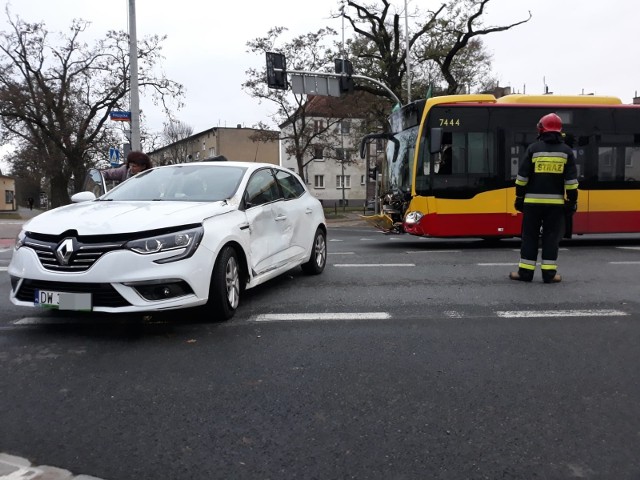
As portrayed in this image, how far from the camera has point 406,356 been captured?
4051mm

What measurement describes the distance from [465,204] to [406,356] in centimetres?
757

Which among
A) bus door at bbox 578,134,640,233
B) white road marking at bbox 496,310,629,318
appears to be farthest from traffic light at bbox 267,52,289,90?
white road marking at bbox 496,310,629,318

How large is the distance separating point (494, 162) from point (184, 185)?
24.5 feet

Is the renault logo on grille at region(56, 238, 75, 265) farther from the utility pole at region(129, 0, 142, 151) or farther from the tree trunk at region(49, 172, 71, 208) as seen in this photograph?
the tree trunk at region(49, 172, 71, 208)

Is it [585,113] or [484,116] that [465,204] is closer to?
[484,116]

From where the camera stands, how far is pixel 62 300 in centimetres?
428

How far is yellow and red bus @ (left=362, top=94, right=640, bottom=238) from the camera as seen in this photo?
11062 millimetres

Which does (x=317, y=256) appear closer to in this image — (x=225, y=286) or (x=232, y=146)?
(x=225, y=286)

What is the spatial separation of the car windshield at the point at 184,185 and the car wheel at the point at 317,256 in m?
1.92

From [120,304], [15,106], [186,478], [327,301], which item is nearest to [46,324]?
[120,304]

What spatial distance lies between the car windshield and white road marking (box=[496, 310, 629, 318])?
2970mm

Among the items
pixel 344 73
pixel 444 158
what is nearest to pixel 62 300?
pixel 444 158

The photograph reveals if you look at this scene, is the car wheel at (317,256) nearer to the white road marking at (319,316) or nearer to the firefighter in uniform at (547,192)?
the white road marking at (319,316)

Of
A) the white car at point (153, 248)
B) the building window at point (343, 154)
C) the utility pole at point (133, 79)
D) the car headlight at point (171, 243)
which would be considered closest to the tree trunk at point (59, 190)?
the building window at point (343, 154)
